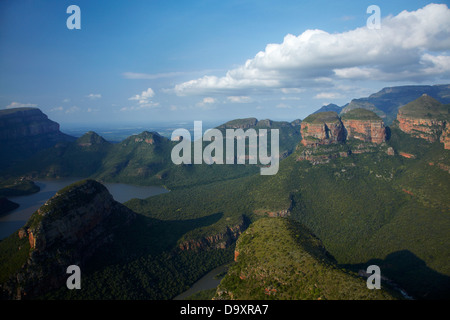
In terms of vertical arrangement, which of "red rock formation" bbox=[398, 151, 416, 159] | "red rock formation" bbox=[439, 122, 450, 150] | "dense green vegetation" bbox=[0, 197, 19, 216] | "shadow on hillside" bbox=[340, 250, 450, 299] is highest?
"red rock formation" bbox=[439, 122, 450, 150]

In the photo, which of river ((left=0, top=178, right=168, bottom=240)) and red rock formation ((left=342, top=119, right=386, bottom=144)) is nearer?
river ((left=0, top=178, right=168, bottom=240))

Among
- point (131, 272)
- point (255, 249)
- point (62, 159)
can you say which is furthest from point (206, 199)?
point (62, 159)

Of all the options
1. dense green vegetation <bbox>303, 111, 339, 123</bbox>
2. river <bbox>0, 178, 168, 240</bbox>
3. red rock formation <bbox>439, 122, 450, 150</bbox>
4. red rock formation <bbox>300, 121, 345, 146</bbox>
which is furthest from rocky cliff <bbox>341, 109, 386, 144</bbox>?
river <bbox>0, 178, 168, 240</bbox>

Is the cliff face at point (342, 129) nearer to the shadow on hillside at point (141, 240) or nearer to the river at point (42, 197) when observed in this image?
the shadow on hillside at point (141, 240)

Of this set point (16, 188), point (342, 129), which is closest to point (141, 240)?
point (342, 129)

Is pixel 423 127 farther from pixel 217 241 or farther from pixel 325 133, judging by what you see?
pixel 217 241

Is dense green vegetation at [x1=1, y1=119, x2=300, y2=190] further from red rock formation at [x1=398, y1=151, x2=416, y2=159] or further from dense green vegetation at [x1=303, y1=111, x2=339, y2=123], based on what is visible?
red rock formation at [x1=398, y1=151, x2=416, y2=159]
